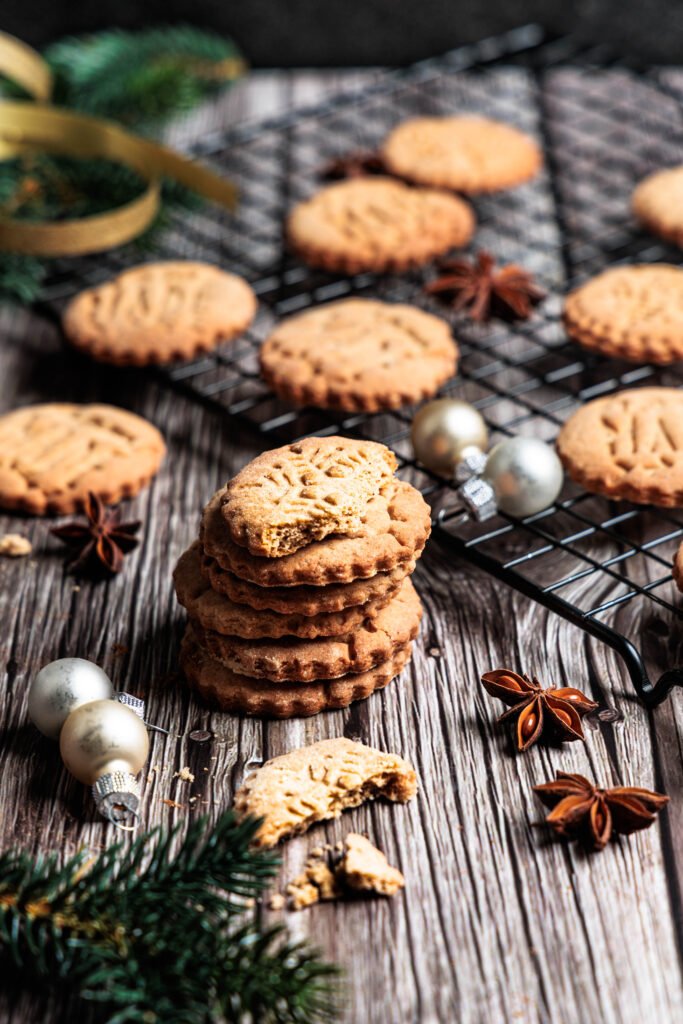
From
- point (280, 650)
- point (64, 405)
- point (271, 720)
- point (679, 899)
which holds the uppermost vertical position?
point (64, 405)

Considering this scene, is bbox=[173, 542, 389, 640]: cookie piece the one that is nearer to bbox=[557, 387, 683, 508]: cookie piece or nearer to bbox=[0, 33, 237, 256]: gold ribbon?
bbox=[557, 387, 683, 508]: cookie piece

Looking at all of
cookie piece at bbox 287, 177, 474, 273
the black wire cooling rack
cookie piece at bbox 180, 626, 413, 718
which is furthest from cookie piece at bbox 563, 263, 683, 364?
cookie piece at bbox 180, 626, 413, 718

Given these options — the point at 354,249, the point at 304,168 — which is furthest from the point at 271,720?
the point at 304,168

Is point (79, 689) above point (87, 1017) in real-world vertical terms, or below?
above

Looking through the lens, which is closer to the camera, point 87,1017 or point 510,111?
point 87,1017

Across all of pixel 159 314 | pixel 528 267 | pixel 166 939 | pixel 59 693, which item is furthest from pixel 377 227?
pixel 166 939

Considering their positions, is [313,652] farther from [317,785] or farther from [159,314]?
[159,314]

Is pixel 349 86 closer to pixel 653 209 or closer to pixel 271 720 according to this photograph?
pixel 653 209
